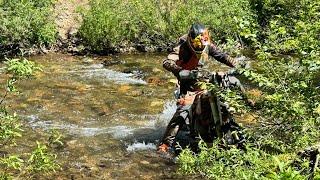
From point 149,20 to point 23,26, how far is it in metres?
3.73

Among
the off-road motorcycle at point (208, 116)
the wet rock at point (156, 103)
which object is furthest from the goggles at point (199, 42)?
the wet rock at point (156, 103)

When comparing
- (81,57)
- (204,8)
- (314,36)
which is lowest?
(81,57)

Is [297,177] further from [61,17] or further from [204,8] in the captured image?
[61,17]

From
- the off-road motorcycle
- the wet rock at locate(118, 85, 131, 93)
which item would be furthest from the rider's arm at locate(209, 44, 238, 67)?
the wet rock at locate(118, 85, 131, 93)

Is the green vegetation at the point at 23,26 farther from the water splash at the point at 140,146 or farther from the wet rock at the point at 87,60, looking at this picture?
the water splash at the point at 140,146

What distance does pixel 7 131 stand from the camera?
409 cm

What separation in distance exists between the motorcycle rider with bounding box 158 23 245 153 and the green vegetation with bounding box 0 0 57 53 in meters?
8.29

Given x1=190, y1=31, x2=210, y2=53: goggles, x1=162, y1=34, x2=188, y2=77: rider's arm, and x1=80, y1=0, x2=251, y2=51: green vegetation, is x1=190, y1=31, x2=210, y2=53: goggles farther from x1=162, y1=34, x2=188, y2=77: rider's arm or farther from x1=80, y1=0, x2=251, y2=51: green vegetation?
x1=80, y1=0, x2=251, y2=51: green vegetation

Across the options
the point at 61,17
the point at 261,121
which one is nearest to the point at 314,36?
the point at 261,121

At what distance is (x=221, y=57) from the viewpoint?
7.60 meters

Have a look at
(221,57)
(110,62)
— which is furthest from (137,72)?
(221,57)

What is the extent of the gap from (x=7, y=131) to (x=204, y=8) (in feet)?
43.1

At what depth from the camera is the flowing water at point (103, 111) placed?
727cm

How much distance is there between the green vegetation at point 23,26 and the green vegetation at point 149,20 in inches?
43.7
